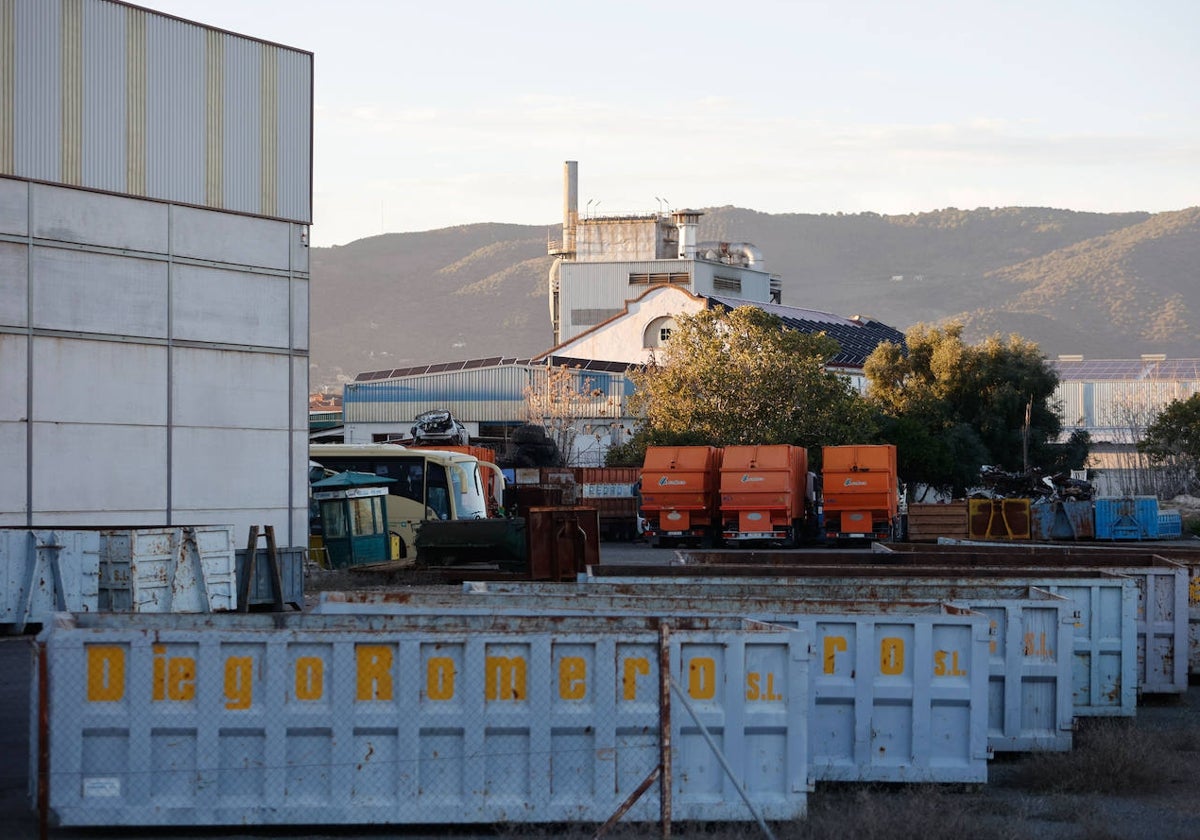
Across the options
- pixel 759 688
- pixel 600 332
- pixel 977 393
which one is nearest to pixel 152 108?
pixel 759 688

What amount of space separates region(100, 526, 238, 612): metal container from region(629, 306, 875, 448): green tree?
27.7m

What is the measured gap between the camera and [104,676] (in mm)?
9227

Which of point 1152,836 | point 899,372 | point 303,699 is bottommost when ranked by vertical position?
point 1152,836

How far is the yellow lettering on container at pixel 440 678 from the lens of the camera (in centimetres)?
934

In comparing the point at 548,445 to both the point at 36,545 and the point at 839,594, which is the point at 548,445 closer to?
the point at 36,545

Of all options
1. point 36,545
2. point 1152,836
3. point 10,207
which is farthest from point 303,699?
point 10,207

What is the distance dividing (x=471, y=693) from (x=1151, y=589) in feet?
28.0

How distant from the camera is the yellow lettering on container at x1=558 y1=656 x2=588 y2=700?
940 cm

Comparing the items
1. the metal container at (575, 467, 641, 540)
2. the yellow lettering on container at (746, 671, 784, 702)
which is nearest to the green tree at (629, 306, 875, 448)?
the metal container at (575, 467, 641, 540)

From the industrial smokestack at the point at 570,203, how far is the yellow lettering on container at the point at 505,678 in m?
89.2

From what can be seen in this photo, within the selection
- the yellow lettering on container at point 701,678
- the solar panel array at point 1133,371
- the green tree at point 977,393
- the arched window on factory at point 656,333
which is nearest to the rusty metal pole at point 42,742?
the yellow lettering on container at point 701,678

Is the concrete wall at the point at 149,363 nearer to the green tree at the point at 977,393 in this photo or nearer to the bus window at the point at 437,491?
the bus window at the point at 437,491

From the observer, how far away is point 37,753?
30.1 feet

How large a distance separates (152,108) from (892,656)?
816 inches
